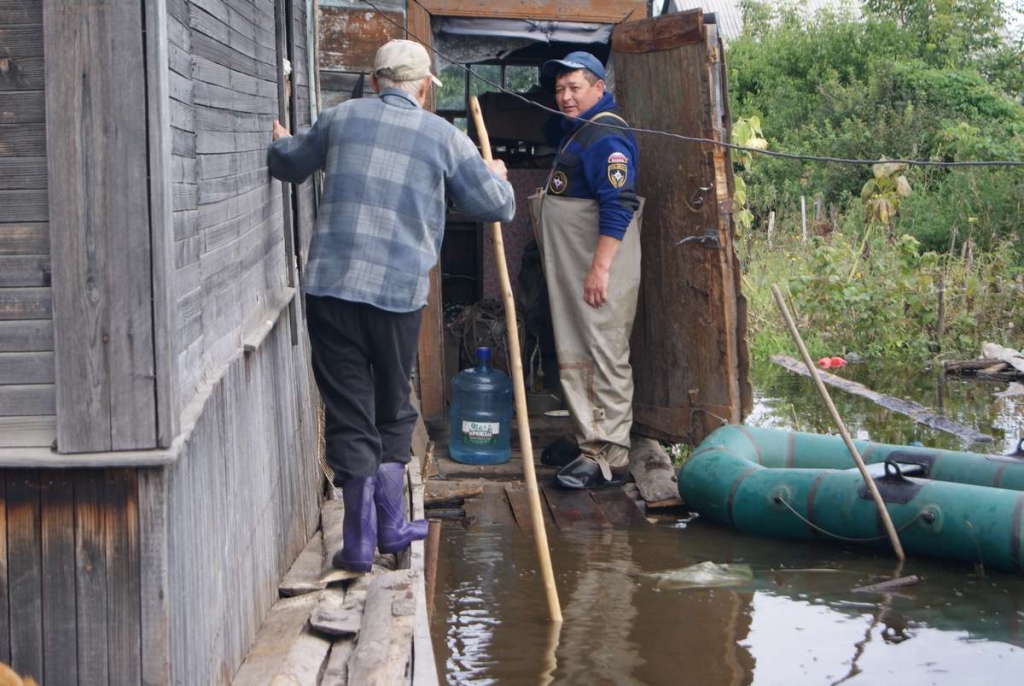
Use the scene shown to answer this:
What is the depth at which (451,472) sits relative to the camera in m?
7.14

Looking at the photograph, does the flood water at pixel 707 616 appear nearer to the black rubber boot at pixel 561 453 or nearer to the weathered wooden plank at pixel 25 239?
the black rubber boot at pixel 561 453

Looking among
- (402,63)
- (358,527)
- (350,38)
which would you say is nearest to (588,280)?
(350,38)

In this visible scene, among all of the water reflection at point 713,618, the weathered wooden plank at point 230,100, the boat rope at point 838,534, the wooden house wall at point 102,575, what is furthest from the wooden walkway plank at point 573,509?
the wooden house wall at point 102,575

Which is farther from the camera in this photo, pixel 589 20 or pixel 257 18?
pixel 589 20

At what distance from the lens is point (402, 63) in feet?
14.4

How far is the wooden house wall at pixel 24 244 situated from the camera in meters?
2.52

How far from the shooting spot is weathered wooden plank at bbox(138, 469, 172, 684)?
2.63 m

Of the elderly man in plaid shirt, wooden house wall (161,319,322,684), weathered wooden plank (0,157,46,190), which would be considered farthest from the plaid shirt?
weathered wooden plank (0,157,46,190)

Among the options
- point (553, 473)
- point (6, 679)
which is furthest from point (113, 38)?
point (553, 473)

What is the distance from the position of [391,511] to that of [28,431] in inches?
87.7

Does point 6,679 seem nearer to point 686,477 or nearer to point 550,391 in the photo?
point 686,477

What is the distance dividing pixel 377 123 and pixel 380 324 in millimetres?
709

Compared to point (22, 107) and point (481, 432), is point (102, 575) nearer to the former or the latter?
point (22, 107)

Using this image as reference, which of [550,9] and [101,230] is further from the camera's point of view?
[550,9]
